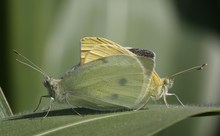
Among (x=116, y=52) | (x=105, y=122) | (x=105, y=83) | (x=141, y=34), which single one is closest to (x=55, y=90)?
(x=105, y=83)

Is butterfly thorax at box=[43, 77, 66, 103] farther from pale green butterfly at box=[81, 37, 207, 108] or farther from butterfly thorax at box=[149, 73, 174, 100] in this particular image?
butterfly thorax at box=[149, 73, 174, 100]

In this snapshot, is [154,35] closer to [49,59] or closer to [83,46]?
[49,59]

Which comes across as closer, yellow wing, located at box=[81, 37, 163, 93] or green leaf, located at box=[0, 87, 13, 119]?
green leaf, located at box=[0, 87, 13, 119]

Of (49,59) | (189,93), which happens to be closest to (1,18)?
(49,59)

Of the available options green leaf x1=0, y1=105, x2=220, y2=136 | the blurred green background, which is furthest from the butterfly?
the blurred green background

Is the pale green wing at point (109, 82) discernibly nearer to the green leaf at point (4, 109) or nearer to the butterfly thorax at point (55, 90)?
the butterfly thorax at point (55, 90)

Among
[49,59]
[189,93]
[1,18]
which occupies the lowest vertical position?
[189,93]

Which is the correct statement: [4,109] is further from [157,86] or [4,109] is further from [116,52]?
[157,86]
